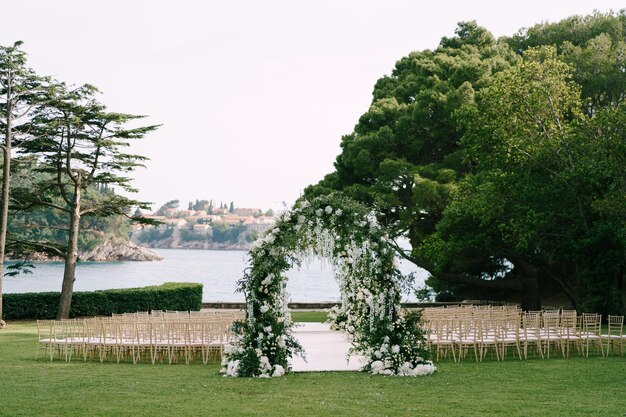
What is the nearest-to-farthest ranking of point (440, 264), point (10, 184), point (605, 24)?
point (440, 264) < point (10, 184) < point (605, 24)

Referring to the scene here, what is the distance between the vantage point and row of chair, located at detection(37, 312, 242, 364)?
1484 cm

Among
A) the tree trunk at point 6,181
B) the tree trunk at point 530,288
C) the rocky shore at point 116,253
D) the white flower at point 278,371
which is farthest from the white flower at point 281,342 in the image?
the rocky shore at point 116,253

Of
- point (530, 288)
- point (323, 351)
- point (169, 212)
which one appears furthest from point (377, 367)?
point (169, 212)

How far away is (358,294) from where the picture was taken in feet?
45.9

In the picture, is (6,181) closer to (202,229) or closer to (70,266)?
(70,266)

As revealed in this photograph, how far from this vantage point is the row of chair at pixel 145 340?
14844 millimetres

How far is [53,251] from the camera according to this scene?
29.0 meters

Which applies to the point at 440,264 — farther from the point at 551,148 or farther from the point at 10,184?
the point at 10,184

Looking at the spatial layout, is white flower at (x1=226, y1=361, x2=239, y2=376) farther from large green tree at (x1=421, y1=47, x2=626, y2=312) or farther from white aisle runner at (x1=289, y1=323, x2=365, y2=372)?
large green tree at (x1=421, y1=47, x2=626, y2=312)

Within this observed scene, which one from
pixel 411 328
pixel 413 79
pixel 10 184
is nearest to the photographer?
pixel 411 328

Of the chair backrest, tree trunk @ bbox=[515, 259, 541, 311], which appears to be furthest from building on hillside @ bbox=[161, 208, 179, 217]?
the chair backrest

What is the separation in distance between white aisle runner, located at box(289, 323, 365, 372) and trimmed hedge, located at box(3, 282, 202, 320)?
8.38 metres

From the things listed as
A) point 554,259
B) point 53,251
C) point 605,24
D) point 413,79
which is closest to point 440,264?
point 554,259

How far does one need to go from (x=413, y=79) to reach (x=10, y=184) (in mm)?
16930
